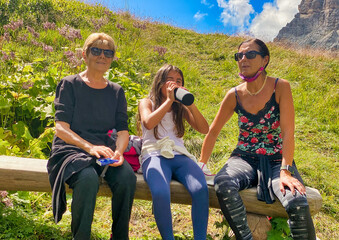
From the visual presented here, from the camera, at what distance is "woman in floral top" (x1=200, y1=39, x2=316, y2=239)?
7.27 ft

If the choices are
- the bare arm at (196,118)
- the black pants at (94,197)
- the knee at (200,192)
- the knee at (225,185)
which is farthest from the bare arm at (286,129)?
the black pants at (94,197)

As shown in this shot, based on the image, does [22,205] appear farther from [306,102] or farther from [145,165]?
[306,102]

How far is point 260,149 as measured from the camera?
102 inches

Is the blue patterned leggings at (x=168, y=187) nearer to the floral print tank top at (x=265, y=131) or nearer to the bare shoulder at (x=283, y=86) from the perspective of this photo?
the floral print tank top at (x=265, y=131)

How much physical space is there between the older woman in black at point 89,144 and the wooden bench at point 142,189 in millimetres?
221

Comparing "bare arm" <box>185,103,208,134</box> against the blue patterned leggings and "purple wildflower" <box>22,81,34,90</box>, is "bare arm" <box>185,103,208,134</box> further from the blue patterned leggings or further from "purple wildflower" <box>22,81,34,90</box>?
"purple wildflower" <box>22,81,34,90</box>

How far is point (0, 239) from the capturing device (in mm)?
A: 2467

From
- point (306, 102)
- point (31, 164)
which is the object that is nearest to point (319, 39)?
point (306, 102)

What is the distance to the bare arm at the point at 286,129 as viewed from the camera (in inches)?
89.3

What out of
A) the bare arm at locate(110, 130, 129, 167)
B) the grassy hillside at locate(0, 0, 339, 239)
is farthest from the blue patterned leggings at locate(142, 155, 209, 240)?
the grassy hillside at locate(0, 0, 339, 239)

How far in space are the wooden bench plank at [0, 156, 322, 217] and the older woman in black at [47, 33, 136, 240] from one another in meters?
0.22

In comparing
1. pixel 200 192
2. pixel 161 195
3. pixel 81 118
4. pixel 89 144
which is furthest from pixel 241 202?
pixel 81 118

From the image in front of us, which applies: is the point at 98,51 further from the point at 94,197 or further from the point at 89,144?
the point at 94,197

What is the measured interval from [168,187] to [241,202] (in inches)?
20.9
